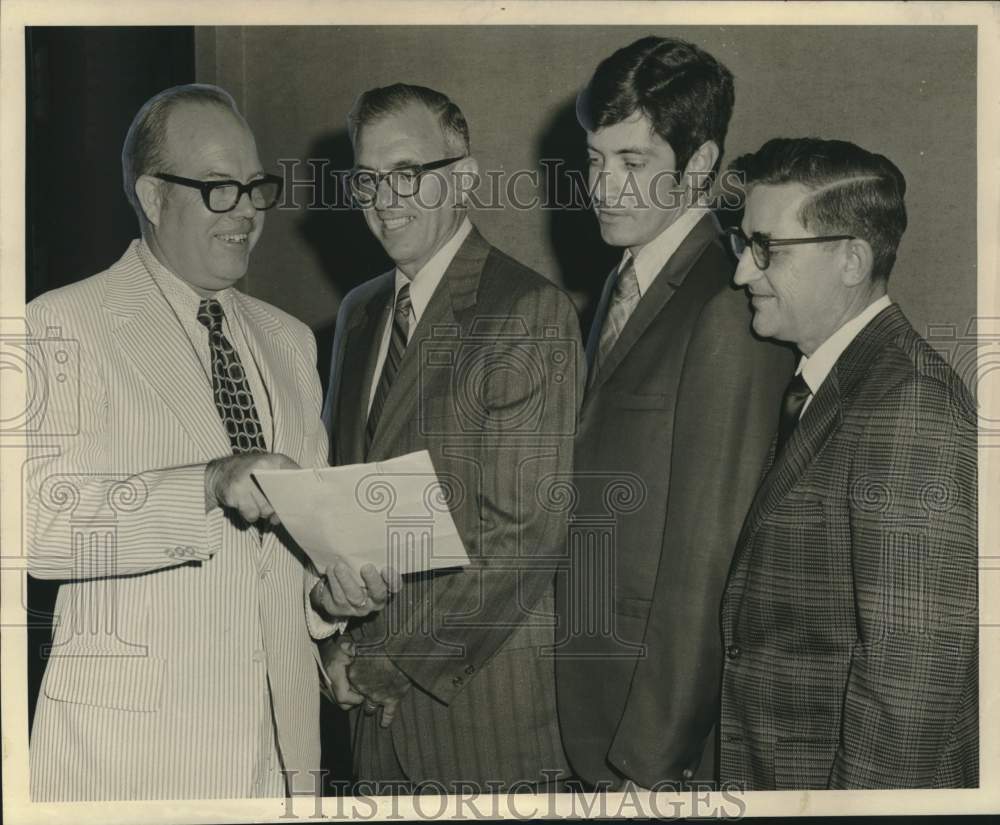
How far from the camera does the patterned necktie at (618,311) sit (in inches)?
109

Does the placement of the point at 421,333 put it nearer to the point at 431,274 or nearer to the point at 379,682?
the point at 431,274

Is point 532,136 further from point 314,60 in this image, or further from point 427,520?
point 427,520

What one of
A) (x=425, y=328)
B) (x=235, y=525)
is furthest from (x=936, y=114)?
(x=235, y=525)

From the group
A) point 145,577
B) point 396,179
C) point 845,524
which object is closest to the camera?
point 845,524

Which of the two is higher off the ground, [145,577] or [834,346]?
[834,346]

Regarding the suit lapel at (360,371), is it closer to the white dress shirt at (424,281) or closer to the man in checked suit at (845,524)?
the white dress shirt at (424,281)

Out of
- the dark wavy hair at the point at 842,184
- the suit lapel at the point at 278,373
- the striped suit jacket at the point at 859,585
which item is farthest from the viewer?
the suit lapel at the point at 278,373

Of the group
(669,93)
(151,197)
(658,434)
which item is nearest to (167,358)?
(151,197)

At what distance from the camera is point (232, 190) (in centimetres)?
278

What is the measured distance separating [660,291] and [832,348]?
0.39 m

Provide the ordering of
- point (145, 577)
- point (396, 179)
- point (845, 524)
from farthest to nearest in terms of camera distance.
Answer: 1. point (396, 179)
2. point (145, 577)
3. point (845, 524)

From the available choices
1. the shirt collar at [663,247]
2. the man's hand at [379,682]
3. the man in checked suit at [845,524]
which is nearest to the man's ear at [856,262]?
the man in checked suit at [845,524]

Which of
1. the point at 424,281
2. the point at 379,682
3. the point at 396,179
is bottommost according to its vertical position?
the point at 379,682

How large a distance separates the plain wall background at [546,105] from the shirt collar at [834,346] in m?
0.21
